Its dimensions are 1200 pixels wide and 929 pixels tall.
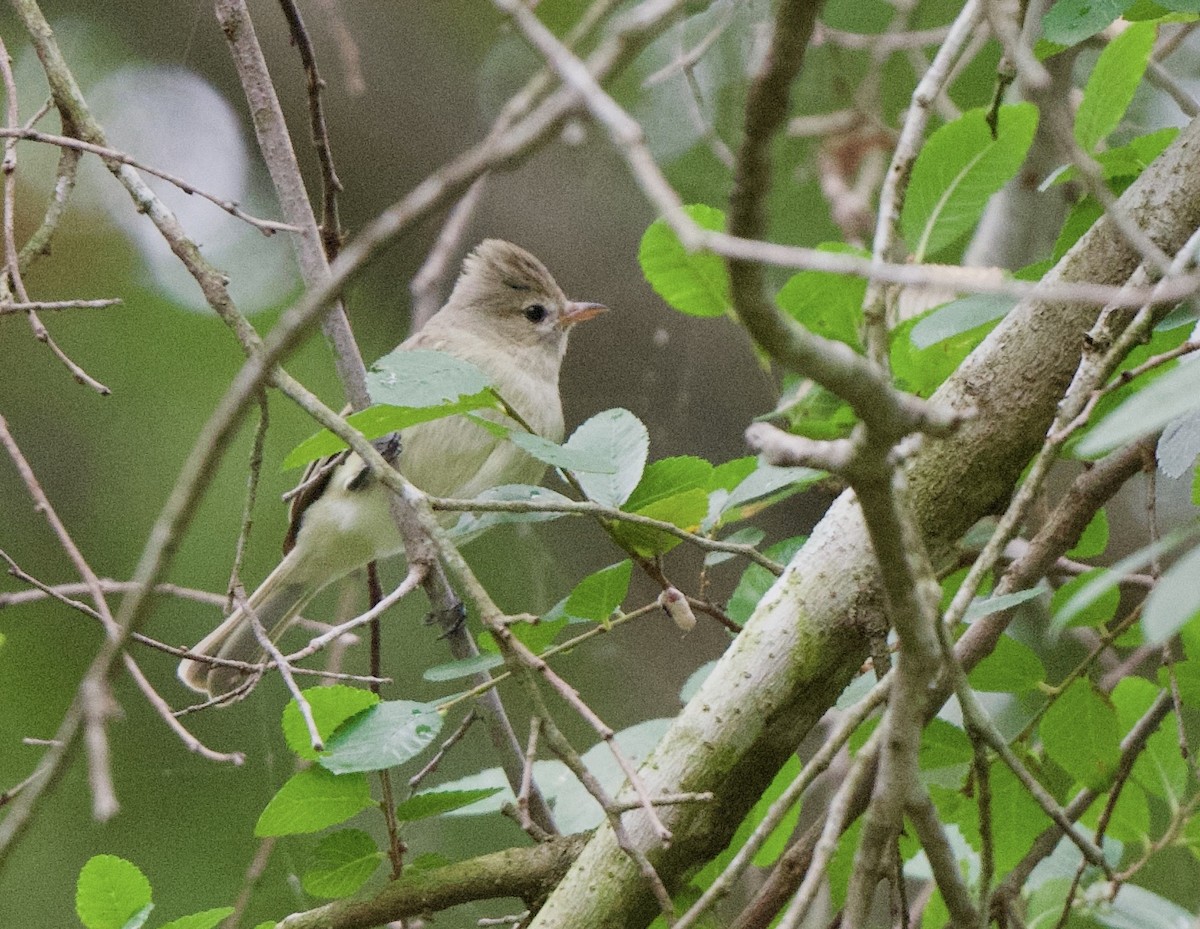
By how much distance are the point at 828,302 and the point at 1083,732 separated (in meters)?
0.67

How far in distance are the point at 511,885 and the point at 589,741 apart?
83.5 inches

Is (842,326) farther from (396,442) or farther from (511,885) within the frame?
(396,442)

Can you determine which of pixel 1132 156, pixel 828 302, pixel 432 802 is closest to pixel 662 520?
pixel 828 302

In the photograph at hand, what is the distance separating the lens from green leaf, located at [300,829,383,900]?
174 cm

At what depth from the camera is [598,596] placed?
5.57ft

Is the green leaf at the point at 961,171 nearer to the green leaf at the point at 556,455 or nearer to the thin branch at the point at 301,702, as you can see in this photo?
the green leaf at the point at 556,455

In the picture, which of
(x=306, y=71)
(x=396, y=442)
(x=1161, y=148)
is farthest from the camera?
(x=396, y=442)

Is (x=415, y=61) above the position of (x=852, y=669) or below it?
above

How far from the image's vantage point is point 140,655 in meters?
4.15

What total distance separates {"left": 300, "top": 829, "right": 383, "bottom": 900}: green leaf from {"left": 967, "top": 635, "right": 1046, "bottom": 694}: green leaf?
0.84 meters

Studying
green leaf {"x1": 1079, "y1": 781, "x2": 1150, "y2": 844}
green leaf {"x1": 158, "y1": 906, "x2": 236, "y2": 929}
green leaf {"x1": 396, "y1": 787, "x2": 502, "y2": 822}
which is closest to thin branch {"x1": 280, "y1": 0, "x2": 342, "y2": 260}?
green leaf {"x1": 396, "y1": 787, "x2": 502, "y2": 822}

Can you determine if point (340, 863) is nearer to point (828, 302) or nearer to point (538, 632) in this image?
point (538, 632)

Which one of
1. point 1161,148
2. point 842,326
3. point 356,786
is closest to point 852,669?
point 842,326

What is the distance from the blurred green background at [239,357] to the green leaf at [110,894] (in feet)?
6.82
